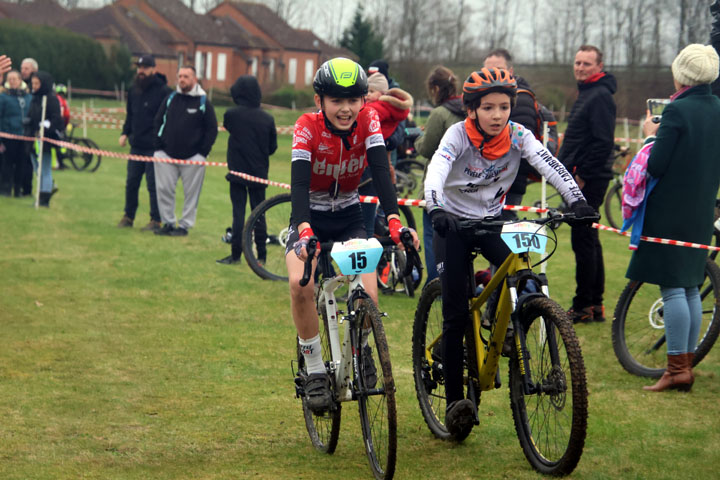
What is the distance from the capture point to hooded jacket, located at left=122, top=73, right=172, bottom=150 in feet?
46.7

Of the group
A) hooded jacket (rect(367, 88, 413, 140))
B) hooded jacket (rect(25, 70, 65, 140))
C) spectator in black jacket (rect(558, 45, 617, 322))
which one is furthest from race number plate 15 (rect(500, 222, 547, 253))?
hooded jacket (rect(25, 70, 65, 140))

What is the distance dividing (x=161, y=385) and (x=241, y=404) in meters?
0.76

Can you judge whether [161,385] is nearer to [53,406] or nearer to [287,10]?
[53,406]

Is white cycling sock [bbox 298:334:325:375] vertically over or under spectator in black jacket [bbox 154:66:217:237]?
under

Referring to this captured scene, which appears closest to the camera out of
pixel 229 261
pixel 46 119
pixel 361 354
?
pixel 361 354

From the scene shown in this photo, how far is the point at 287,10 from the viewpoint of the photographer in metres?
104

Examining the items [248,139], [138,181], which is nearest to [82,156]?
[138,181]

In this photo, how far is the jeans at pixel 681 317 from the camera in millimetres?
6512

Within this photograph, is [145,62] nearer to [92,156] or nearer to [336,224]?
[336,224]

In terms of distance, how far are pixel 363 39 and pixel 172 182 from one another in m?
55.1

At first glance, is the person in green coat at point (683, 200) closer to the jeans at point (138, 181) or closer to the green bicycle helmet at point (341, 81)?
the green bicycle helmet at point (341, 81)

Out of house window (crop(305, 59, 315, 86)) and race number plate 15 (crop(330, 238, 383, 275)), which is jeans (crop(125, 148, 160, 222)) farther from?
house window (crop(305, 59, 315, 86))

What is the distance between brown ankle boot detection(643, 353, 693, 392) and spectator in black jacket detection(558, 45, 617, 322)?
210 cm

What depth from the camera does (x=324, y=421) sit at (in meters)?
5.32
